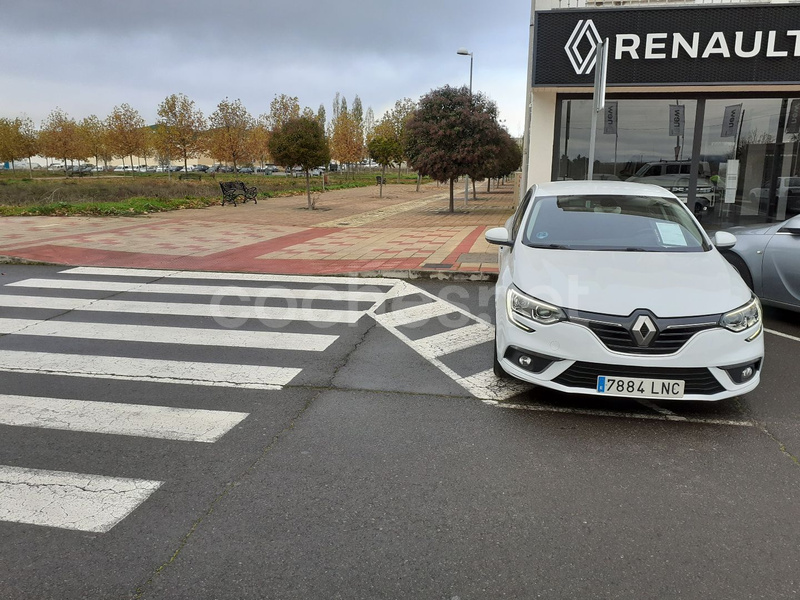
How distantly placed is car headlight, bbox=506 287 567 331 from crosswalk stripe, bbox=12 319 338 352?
2.29 meters

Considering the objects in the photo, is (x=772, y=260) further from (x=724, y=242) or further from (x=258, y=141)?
Answer: (x=258, y=141)

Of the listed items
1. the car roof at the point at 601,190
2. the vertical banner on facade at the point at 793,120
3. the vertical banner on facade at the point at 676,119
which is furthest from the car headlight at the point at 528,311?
the vertical banner on facade at the point at 793,120

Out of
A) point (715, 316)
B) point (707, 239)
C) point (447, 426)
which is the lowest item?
point (447, 426)

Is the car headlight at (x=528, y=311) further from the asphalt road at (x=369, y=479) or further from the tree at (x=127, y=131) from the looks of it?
the tree at (x=127, y=131)

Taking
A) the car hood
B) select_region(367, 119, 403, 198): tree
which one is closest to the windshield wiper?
the car hood

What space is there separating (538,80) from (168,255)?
26.8ft

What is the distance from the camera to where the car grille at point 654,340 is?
4.01m

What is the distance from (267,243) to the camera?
14.0 m

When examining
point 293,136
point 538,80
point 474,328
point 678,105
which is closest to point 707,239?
point 474,328

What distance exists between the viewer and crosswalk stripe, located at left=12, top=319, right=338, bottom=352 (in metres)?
6.24

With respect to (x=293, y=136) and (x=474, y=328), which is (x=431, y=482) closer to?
(x=474, y=328)

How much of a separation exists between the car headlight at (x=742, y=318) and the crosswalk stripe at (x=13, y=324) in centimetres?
712

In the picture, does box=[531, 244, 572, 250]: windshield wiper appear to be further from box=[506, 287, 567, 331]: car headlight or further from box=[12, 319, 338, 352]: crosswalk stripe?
box=[12, 319, 338, 352]: crosswalk stripe

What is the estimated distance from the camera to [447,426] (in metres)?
4.24
